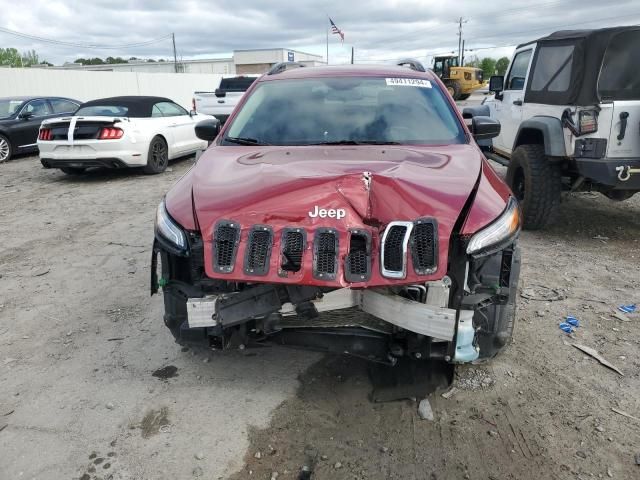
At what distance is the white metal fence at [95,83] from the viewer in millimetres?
20969

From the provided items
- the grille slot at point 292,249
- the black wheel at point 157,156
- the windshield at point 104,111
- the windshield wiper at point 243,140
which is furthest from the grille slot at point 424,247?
the windshield at point 104,111

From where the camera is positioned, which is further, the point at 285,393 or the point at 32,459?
the point at 285,393

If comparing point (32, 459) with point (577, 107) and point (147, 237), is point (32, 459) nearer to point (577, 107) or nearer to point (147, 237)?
point (147, 237)

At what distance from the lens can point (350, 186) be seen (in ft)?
8.28

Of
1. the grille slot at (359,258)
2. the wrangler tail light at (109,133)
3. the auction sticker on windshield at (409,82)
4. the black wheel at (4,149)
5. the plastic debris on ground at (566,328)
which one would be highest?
the auction sticker on windshield at (409,82)

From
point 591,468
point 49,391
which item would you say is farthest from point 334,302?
point 49,391

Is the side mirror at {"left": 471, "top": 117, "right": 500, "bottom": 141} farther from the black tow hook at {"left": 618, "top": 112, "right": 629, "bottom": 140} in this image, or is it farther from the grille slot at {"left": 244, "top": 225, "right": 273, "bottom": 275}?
the grille slot at {"left": 244, "top": 225, "right": 273, "bottom": 275}

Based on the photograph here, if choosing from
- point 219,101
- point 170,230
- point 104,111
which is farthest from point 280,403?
point 219,101

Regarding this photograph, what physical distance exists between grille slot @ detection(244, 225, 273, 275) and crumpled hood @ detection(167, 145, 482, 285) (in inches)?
1.1

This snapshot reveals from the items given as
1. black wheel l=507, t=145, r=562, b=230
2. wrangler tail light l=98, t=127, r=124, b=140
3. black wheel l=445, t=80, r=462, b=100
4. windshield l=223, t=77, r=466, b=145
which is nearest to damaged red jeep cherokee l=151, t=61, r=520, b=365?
windshield l=223, t=77, r=466, b=145

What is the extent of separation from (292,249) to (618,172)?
13.0 ft

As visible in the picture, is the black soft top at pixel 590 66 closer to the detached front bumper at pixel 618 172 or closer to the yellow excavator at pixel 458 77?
the detached front bumper at pixel 618 172

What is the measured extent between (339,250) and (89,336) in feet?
7.52

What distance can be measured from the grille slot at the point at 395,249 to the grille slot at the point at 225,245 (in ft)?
2.26
